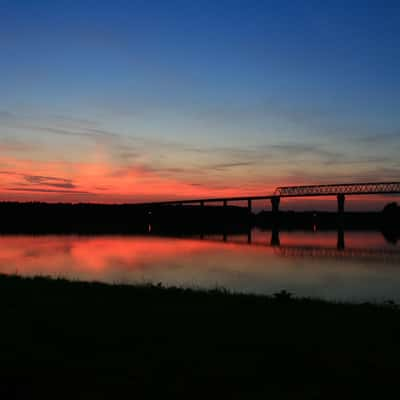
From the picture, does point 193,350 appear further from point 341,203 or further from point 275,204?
point 275,204

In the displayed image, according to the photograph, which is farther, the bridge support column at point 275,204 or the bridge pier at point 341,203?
the bridge support column at point 275,204

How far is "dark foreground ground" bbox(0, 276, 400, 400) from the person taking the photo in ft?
23.5

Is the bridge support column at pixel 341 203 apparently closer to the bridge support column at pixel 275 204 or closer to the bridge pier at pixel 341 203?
the bridge pier at pixel 341 203

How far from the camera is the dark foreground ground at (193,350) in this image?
7.15 m

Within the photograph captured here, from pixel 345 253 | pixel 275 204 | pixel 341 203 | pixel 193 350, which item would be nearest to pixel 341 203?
pixel 341 203

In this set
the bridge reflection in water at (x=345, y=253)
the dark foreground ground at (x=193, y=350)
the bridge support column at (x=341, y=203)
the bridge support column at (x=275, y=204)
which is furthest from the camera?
the bridge support column at (x=275, y=204)

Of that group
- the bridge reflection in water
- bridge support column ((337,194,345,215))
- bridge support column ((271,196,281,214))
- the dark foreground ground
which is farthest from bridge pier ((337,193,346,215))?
the dark foreground ground

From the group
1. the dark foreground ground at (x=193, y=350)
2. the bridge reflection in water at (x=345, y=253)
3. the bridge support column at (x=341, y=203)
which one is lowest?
the bridge reflection in water at (x=345, y=253)

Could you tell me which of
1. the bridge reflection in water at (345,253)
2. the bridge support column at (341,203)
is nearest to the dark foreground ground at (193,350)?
the bridge reflection in water at (345,253)

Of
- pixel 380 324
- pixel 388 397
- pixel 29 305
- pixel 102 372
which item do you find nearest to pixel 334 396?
pixel 388 397

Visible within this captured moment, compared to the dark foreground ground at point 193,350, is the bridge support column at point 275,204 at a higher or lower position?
higher

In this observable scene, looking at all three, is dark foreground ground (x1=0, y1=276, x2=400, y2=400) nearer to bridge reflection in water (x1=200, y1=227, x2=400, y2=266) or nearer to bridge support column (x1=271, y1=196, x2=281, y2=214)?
bridge reflection in water (x1=200, y1=227, x2=400, y2=266)

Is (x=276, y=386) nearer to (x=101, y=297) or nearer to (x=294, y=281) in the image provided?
(x=101, y=297)

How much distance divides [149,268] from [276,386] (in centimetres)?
2982
